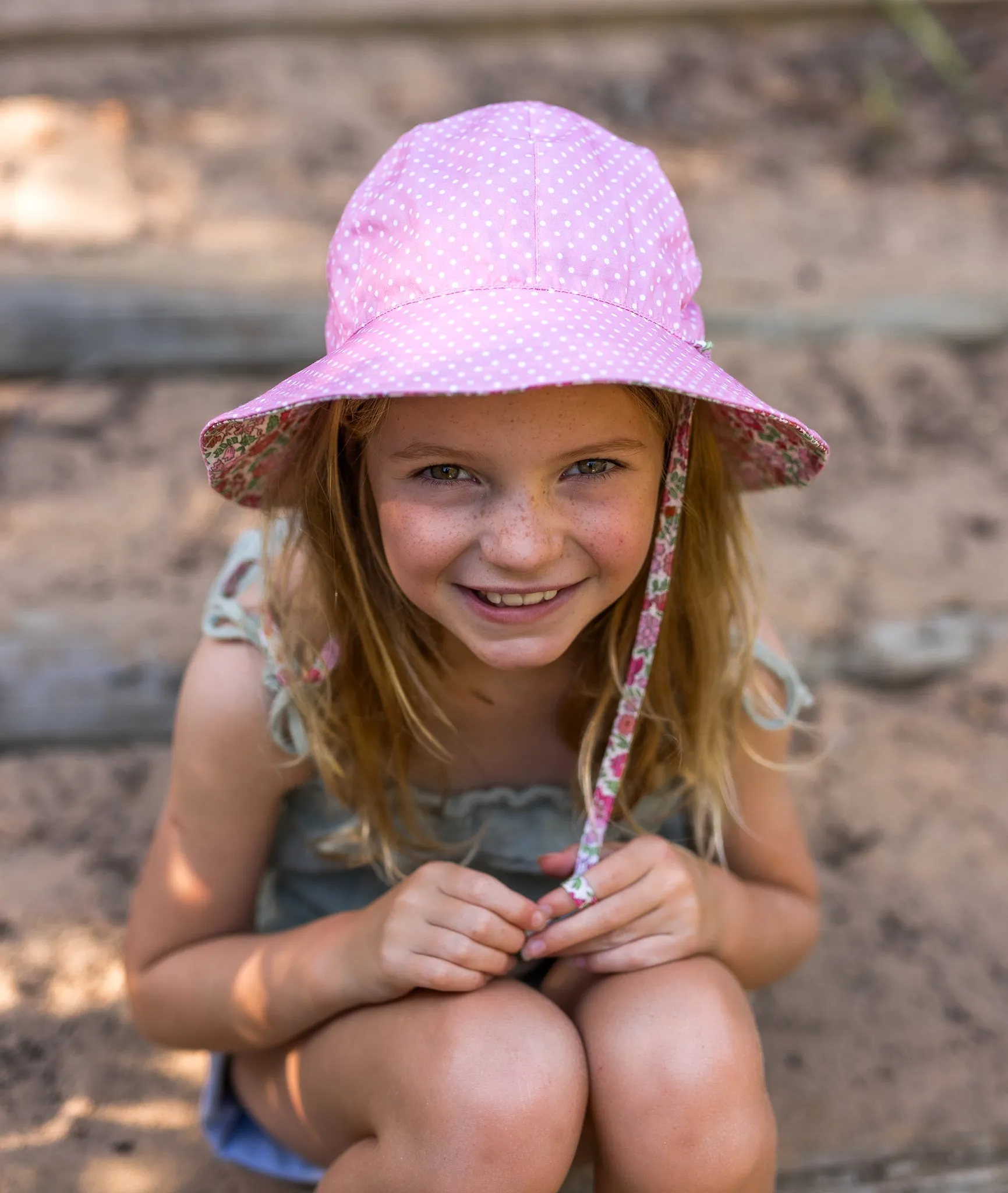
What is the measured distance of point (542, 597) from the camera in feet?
4.28

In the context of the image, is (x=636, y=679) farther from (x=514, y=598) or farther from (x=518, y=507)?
(x=518, y=507)

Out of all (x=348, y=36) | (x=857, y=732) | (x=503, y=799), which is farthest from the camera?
(x=348, y=36)

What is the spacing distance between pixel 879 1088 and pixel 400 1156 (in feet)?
2.66

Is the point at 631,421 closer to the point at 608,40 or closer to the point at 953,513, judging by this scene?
the point at 953,513

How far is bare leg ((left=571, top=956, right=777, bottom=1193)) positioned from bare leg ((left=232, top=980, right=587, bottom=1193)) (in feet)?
0.12

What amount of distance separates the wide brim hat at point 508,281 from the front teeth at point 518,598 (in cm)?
19

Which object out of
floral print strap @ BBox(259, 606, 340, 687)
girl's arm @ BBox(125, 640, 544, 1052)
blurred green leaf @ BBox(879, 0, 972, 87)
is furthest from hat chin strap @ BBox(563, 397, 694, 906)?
blurred green leaf @ BBox(879, 0, 972, 87)

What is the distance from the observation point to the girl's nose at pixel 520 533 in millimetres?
1182

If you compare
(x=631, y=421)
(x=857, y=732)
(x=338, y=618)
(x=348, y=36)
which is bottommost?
(x=857, y=732)

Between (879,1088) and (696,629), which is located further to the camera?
(879,1088)

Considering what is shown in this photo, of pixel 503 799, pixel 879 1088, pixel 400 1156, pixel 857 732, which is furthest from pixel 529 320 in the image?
pixel 857 732

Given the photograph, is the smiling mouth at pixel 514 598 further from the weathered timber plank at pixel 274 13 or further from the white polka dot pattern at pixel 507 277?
the weathered timber plank at pixel 274 13

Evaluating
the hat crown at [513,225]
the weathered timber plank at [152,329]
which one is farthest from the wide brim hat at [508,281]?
the weathered timber plank at [152,329]

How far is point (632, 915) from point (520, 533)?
18.9 inches
